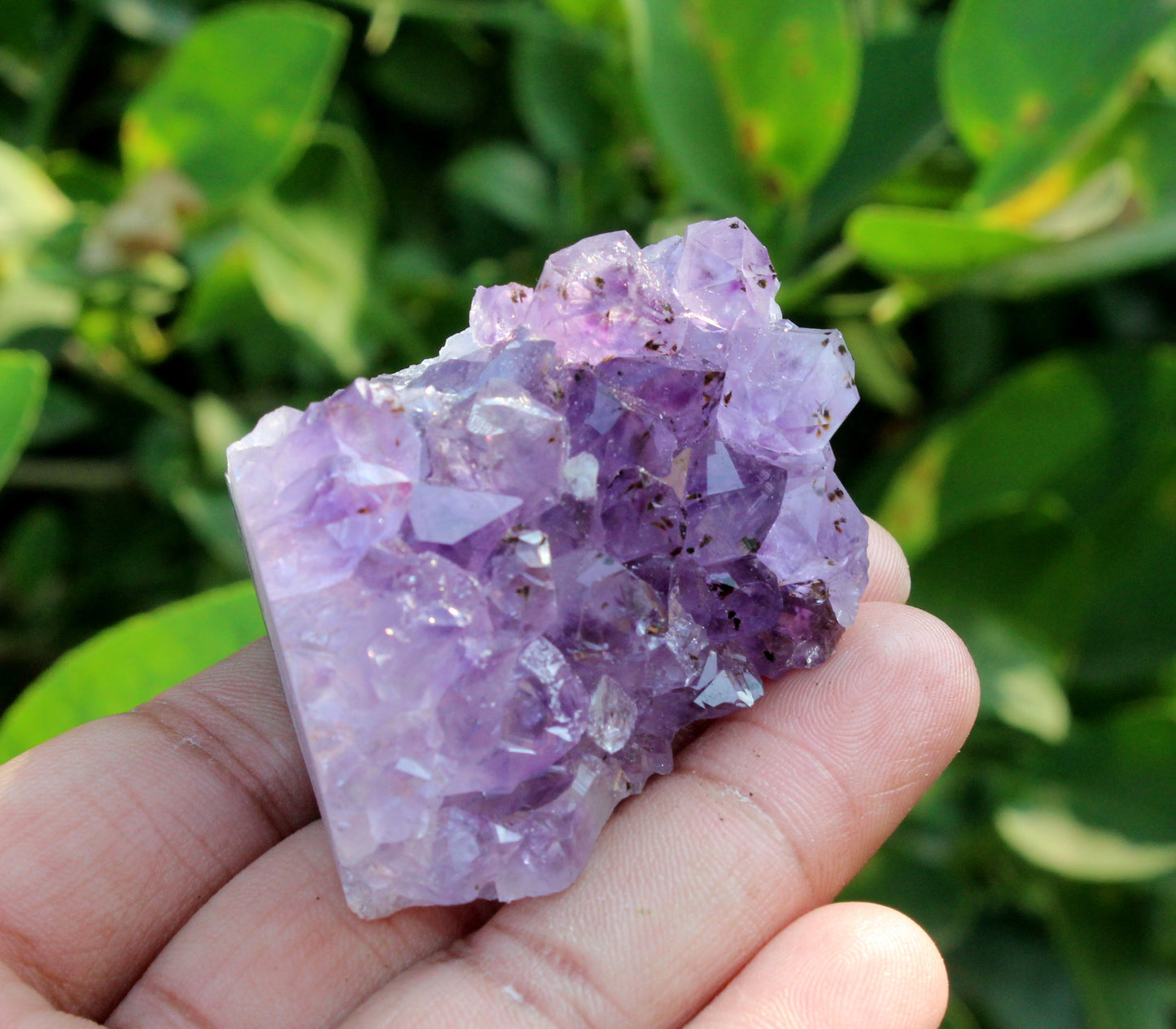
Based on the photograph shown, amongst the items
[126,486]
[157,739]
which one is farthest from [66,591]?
[157,739]

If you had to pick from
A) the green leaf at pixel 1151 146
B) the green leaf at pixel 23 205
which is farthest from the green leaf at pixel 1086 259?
the green leaf at pixel 23 205

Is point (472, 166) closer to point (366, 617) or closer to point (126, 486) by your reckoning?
point (126, 486)

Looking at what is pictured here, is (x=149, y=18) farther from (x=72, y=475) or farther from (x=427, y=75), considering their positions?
(x=72, y=475)

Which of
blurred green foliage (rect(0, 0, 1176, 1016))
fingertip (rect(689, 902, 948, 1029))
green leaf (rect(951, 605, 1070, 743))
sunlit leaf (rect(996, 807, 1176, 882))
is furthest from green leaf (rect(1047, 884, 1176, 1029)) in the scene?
fingertip (rect(689, 902, 948, 1029))

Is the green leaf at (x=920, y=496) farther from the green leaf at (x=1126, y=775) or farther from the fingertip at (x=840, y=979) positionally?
the fingertip at (x=840, y=979)

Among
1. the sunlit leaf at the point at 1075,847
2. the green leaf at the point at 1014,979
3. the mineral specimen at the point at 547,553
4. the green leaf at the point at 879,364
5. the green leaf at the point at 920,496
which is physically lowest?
the green leaf at the point at 1014,979
